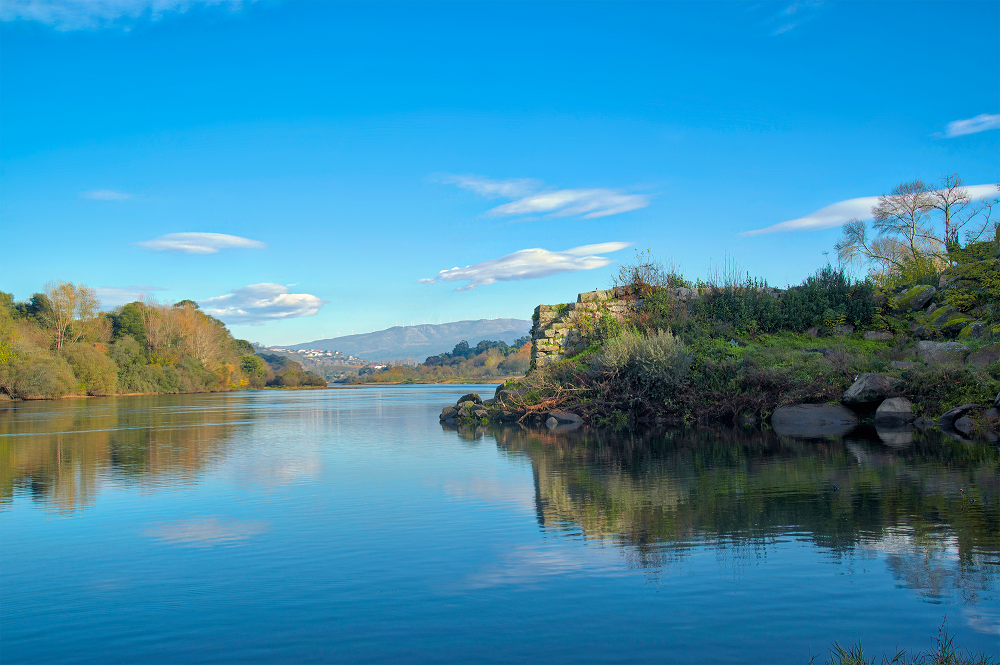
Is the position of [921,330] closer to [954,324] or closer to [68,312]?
[954,324]

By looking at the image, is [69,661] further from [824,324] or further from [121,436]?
[824,324]

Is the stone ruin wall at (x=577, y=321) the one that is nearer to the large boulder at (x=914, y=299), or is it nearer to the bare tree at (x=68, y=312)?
the large boulder at (x=914, y=299)

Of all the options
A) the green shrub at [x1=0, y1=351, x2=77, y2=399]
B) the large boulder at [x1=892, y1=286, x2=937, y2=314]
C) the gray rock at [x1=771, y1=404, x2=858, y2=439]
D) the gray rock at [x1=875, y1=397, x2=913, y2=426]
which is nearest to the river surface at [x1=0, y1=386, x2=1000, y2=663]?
the gray rock at [x1=771, y1=404, x2=858, y2=439]

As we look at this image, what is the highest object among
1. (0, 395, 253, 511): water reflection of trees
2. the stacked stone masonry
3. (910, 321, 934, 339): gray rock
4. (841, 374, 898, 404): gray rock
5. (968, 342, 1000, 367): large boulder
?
the stacked stone masonry

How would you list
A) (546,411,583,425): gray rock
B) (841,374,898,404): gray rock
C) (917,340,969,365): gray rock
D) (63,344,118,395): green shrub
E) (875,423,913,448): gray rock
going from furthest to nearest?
(63,344,118,395): green shrub < (546,411,583,425): gray rock < (841,374,898,404): gray rock < (917,340,969,365): gray rock < (875,423,913,448): gray rock

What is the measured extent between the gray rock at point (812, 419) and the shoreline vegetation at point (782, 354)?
0.20m

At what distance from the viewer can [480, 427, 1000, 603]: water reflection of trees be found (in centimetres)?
481

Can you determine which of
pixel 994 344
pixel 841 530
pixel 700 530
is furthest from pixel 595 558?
pixel 994 344

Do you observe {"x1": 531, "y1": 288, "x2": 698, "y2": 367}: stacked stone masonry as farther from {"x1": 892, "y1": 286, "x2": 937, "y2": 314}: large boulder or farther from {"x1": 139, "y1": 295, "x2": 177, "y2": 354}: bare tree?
{"x1": 139, "y1": 295, "x2": 177, "y2": 354}: bare tree

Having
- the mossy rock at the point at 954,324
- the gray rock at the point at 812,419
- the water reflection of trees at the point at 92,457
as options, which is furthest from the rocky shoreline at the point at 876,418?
the water reflection of trees at the point at 92,457

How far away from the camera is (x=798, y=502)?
6.52 meters

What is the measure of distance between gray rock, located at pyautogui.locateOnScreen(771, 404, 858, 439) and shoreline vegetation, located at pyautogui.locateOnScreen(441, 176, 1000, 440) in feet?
0.67

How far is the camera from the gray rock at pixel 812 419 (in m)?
14.1

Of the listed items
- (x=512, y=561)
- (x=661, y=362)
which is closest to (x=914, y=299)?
(x=661, y=362)
